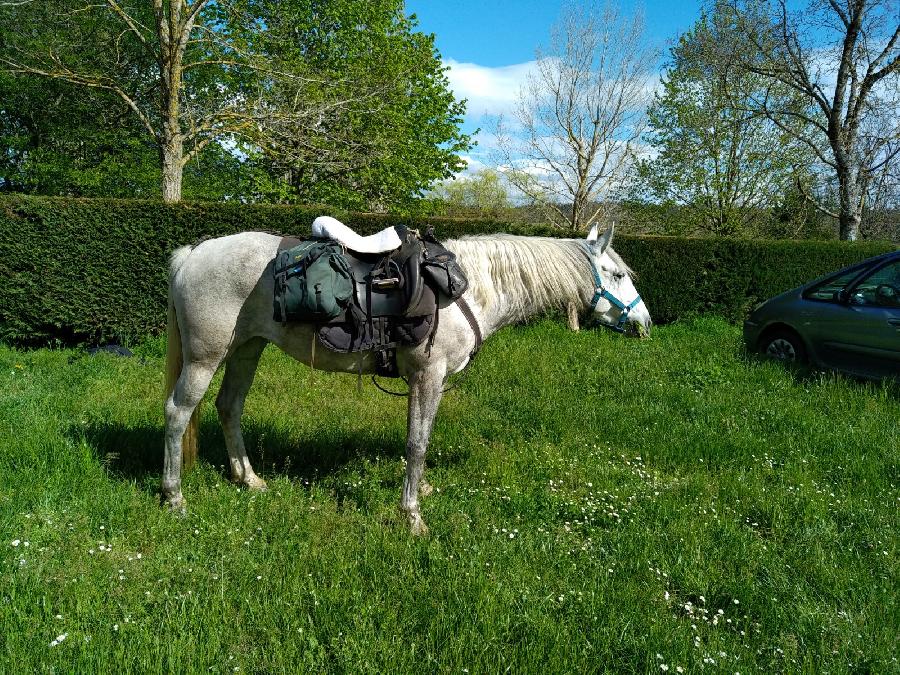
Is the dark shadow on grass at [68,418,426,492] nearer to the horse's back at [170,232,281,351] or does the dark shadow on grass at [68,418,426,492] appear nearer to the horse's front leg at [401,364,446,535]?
the horse's front leg at [401,364,446,535]

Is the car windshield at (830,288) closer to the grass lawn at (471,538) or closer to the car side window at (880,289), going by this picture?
the car side window at (880,289)

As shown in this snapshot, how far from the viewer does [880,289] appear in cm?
591

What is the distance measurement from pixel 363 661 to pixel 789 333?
6.96 metres

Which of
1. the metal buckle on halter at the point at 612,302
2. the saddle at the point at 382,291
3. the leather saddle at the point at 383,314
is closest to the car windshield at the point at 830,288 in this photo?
the metal buckle on halter at the point at 612,302

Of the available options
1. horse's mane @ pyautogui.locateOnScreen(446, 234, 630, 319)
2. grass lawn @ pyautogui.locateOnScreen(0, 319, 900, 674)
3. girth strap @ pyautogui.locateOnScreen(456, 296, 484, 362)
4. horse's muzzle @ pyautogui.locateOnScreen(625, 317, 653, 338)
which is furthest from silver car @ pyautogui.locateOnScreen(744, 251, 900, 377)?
girth strap @ pyautogui.locateOnScreen(456, 296, 484, 362)

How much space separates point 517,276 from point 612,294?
2.37ft

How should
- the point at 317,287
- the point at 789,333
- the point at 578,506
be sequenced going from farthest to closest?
the point at 789,333 < the point at 578,506 < the point at 317,287

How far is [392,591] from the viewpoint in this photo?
2.66 m

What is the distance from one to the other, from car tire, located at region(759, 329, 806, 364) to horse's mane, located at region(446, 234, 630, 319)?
4.70 m

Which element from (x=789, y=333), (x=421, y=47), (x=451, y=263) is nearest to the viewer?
(x=451, y=263)

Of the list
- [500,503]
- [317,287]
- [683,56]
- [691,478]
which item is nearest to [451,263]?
[317,287]

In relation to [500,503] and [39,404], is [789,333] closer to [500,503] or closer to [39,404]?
[500,503]

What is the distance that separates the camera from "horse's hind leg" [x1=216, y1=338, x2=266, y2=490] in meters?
3.94

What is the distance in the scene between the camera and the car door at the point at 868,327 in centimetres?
577
